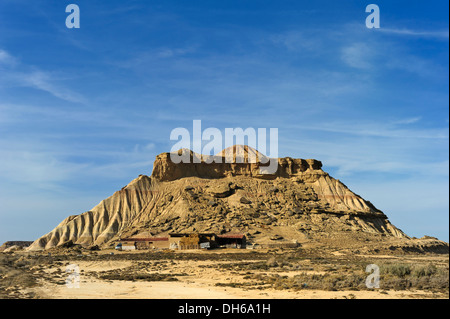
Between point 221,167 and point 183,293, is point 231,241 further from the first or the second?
point 183,293

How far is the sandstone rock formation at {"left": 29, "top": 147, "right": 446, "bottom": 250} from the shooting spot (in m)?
72.9

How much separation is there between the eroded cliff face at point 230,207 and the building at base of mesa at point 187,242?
5656 millimetres

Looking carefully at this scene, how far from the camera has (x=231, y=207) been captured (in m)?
79.7

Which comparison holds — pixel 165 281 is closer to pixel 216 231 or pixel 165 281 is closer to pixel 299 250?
pixel 299 250

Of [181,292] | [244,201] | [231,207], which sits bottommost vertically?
[181,292]

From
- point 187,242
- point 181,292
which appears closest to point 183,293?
point 181,292

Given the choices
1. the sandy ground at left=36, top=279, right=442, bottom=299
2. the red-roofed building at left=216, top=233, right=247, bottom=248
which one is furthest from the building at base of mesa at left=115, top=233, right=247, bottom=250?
the sandy ground at left=36, top=279, right=442, bottom=299

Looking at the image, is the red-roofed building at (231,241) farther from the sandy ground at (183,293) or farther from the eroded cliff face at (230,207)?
the sandy ground at (183,293)

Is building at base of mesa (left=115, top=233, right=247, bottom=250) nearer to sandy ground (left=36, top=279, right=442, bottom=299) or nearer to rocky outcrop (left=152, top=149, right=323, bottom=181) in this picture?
rocky outcrop (left=152, top=149, right=323, bottom=181)

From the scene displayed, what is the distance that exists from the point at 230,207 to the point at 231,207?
0.62 ft

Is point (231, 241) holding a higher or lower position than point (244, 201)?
lower

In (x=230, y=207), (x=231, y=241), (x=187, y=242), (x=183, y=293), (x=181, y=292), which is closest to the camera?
(x=183, y=293)

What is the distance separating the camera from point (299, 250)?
57344 millimetres

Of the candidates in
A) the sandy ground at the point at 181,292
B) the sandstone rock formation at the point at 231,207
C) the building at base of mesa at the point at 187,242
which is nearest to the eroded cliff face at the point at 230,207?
the sandstone rock formation at the point at 231,207
